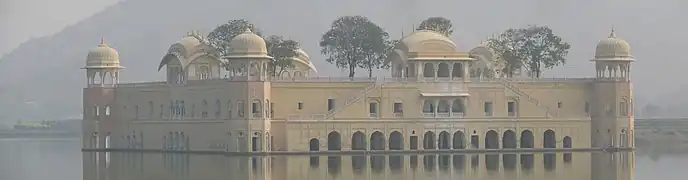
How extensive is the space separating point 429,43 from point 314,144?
697 centimetres

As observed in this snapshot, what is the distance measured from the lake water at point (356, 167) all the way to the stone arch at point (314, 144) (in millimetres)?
3219

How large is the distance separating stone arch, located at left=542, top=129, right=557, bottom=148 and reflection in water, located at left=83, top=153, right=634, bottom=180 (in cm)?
356

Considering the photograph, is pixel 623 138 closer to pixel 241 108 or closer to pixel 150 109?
pixel 241 108

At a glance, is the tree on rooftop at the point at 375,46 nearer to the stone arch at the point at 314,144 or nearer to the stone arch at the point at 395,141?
the stone arch at the point at 395,141

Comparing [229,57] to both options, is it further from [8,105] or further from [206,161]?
[8,105]

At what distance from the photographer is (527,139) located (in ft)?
249

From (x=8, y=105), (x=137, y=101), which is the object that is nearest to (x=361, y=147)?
(x=137, y=101)

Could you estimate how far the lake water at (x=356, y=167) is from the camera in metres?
56.7

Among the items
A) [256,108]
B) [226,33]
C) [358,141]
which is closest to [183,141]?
[256,108]

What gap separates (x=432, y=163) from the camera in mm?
64375

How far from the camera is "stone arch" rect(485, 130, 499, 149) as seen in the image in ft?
247

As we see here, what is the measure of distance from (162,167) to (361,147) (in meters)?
13.1

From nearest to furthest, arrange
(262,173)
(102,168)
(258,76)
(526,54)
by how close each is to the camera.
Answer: (262,173) < (102,168) < (258,76) < (526,54)

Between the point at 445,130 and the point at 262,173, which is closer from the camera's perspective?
the point at 262,173
